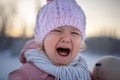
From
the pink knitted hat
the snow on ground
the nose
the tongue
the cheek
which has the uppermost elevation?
the pink knitted hat

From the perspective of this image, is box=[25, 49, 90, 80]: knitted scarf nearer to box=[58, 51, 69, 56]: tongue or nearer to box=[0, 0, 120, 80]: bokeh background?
box=[58, 51, 69, 56]: tongue

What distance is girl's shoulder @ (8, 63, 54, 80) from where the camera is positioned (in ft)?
2.72

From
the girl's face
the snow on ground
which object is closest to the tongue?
the girl's face

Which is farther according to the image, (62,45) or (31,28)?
(31,28)

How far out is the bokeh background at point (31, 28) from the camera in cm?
124

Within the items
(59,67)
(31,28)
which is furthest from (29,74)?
(31,28)

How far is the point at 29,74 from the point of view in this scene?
0.84m

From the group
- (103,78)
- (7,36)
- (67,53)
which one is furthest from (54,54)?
(7,36)

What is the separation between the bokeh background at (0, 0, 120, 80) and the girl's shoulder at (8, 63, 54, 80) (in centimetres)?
34

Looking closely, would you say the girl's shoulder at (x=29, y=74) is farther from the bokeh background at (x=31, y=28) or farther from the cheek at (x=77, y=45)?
the bokeh background at (x=31, y=28)

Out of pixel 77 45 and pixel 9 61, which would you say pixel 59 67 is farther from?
pixel 9 61

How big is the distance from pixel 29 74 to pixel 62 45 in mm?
113

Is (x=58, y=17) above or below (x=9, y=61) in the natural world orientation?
above

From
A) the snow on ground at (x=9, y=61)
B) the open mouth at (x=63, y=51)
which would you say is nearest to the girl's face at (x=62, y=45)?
the open mouth at (x=63, y=51)
